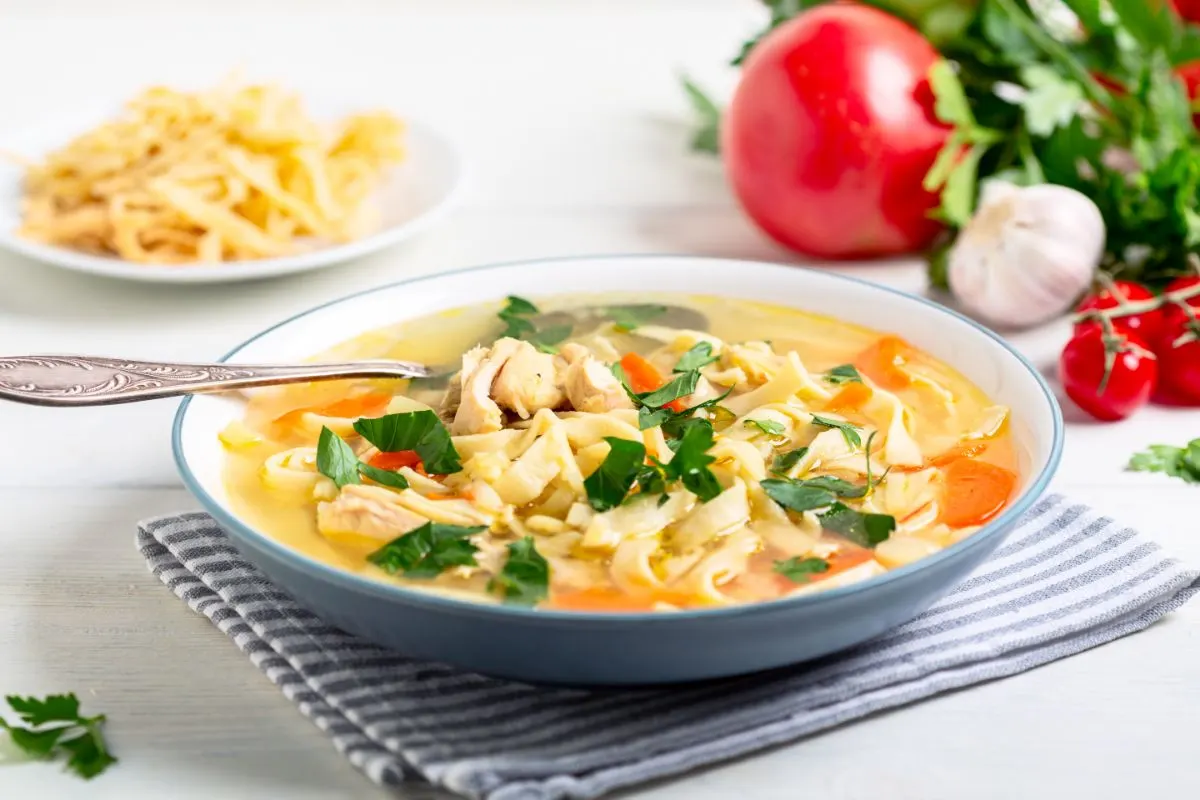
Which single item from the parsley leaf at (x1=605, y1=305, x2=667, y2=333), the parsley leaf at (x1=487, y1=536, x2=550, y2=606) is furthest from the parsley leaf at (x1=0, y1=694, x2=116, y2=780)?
the parsley leaf at (x1=605, y1=305, x2=667, y2=333)

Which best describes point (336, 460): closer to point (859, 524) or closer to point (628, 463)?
point (628, 463)

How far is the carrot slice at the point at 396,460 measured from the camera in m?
3.13

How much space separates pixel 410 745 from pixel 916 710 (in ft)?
3.15

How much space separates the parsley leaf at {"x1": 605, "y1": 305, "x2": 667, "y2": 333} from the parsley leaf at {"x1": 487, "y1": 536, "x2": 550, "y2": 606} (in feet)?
4.14

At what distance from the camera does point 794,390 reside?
335 cm

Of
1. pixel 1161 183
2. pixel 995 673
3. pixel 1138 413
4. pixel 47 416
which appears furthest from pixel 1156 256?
pixel 47 416

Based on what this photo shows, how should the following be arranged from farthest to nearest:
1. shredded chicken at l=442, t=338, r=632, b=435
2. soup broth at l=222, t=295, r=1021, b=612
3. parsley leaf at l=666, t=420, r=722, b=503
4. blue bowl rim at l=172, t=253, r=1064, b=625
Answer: shredded chicken at l=442, t=338, r=632, b=435
parsley leaf at l=666, t=420, r=722, b=503
soup broth at l=222, t=295, r=1021, b=612
blue bowl rim at l=172, t=253, r=1064, b=625

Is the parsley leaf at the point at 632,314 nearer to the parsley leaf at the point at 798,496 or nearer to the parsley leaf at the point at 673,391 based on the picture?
the parsley leaf at the point at 673,391

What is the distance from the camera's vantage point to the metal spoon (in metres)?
2.96

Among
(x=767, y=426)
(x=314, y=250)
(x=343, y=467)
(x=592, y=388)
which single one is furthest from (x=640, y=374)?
(x=314, y=250)

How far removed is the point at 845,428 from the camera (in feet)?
10.5

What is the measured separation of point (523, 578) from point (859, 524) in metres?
0.69

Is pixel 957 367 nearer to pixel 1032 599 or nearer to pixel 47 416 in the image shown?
pixel 1032 599

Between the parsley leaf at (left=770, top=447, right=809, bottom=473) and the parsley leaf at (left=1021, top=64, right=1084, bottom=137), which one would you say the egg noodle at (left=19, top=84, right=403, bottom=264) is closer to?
the parsley leaf at (left=1021, top=64, right=1084, bottom=137)
